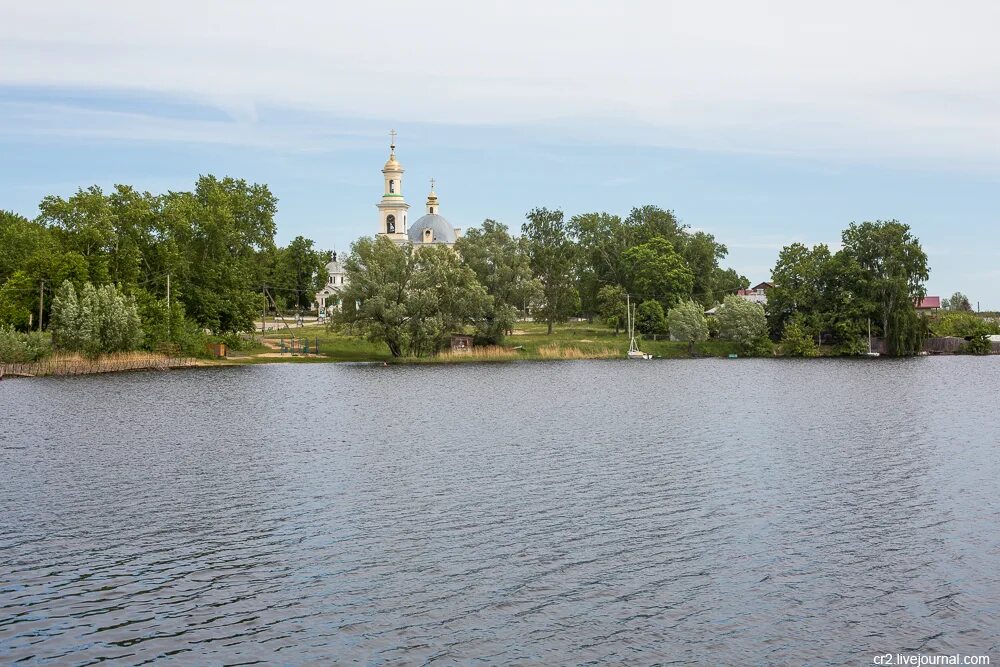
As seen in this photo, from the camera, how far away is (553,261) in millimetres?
148000

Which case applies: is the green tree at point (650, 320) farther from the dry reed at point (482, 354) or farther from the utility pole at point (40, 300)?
the utility pole at point (40, 300)

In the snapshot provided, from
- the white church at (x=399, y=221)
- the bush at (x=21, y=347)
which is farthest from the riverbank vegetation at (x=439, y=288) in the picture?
the white church at (x=399, y=221)

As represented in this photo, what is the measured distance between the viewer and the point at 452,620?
65.3 ft

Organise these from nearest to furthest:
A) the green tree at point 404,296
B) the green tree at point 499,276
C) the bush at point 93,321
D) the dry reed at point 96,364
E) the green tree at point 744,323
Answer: the dry reed at point 96,364, the bush at point 93,321, the green tree at point 404,296, the green tree at point 499,276, the green tree at point 744,323

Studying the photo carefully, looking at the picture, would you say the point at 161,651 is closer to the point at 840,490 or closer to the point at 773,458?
the point at 840,490

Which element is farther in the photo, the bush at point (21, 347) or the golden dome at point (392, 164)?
the golden dome at point (392, 164)

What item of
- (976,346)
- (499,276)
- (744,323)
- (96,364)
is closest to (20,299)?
(96,364)

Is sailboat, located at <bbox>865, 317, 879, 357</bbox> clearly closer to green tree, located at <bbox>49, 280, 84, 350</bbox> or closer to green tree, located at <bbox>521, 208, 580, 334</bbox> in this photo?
green tree, located at <bbox>521, 208, 580, 334</bbox>

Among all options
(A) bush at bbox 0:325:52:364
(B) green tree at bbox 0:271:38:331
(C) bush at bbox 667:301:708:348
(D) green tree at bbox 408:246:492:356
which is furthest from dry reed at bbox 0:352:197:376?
(C) bush at bbox 667:301:708:348

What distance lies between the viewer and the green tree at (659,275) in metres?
145

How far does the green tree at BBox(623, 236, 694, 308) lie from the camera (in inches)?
5699

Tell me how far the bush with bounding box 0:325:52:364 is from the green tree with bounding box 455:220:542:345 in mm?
49015

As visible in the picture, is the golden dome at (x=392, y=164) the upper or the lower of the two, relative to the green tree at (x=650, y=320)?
upper

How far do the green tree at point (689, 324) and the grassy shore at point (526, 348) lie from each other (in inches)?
79.6
